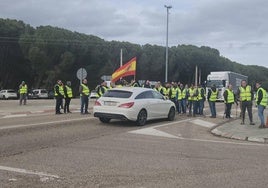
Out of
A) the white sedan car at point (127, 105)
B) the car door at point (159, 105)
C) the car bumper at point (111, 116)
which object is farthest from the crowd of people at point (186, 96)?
the car bumper at point (111, 116)

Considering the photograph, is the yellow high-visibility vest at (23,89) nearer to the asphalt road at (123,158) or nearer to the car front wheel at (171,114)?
the car front wheel at (171,114)

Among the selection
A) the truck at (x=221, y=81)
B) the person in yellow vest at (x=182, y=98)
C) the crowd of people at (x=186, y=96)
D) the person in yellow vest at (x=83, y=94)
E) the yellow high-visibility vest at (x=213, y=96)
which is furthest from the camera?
the truck at (x=221, y=81)

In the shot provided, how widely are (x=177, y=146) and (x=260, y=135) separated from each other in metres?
3.77

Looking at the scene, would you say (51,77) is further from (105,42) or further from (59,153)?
(59,153)

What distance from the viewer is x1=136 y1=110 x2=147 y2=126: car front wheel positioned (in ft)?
55.3

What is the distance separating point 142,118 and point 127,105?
3.24 feet

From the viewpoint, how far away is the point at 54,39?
72438mm

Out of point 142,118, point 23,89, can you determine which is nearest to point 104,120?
point 142,118

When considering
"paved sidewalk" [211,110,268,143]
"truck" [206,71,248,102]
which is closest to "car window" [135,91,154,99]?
"paved sidewalk" [211,110,268,143]

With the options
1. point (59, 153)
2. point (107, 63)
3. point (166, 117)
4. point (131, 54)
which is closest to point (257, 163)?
point (59, 153)

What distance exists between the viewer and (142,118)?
17.0 meters

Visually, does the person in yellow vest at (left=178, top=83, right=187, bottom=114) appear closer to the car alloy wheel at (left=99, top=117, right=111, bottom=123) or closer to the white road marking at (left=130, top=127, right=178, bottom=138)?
the car alloy wheel at (left=99, top=117, right=111, bottom=123)

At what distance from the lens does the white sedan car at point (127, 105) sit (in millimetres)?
16375

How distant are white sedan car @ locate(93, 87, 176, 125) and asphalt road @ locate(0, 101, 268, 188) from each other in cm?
99
